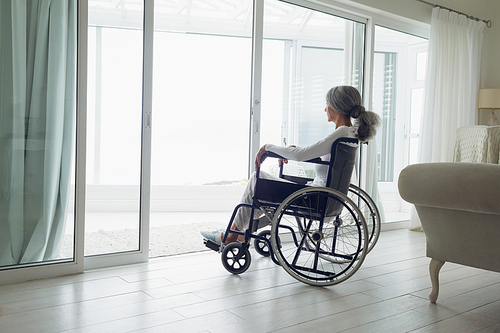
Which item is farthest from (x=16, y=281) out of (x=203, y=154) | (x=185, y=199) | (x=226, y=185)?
(x=203, y=154)

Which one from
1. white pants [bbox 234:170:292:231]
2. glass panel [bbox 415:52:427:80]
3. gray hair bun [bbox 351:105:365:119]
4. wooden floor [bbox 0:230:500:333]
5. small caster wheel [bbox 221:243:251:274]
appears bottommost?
wooden floor [bbox 0:230:500:333]

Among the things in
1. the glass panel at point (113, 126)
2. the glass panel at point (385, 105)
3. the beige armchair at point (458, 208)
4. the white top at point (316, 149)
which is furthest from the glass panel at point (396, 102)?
the glass panel at point (113, 126)

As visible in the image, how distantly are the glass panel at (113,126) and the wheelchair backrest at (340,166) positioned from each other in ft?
4.07

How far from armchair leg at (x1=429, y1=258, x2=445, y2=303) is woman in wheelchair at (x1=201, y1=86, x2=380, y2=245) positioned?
695mm

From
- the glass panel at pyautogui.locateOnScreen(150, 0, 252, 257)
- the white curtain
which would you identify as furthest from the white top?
the glass panel at pyautogui.locateOnScreen(150, 0, 252, 257)

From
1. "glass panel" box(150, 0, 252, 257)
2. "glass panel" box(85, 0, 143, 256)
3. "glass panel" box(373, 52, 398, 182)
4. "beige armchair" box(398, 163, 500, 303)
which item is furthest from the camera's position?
"glass panel" box(150, 0, 252, 257)

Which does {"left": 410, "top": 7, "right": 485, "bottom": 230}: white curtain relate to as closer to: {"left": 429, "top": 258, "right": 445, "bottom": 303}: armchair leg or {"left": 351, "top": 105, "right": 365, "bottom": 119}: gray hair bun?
{"left": 351, "top": 105, "right": 365, "bottom": 119}: gray hair bun

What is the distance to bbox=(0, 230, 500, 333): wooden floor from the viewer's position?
6.12 ft

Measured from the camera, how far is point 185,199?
5504 millimetres

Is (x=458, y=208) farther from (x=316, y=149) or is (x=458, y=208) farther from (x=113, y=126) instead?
(x=113, y=126)

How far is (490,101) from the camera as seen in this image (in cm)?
451

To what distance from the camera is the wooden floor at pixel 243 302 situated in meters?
1.87

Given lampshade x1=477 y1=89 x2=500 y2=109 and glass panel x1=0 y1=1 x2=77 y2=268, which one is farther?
lampshade x1=477 y1=89 x2=500 y2=109

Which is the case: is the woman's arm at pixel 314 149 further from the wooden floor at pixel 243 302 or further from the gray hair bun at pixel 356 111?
the wooden floor at pixel 243 302
